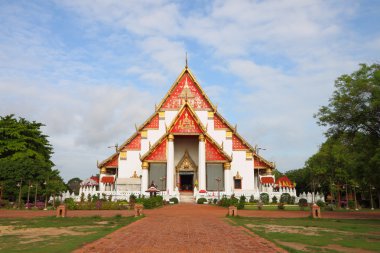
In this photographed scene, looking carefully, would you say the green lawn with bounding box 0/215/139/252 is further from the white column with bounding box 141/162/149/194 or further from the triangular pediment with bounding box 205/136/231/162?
the triangular pediment with bounding box 205/136/231/162

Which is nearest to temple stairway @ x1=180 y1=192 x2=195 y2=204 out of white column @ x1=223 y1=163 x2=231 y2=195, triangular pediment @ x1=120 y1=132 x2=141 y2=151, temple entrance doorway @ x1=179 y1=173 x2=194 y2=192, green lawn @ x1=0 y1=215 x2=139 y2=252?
temple entrance doorway @ x1=179 y1=173 x2=194 y2=192

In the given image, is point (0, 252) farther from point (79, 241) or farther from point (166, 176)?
point (166, 176)

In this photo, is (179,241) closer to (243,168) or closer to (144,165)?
(144,165)

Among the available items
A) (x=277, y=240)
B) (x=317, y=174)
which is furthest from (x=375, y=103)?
(x=317, y=174)

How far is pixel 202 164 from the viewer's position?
3644 cm

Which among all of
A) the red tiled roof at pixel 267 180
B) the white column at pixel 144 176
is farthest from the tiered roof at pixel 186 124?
the red tiled roof at pixel 267 180

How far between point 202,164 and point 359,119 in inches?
730

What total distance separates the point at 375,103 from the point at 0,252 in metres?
17.1

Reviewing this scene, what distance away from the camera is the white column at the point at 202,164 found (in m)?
36.2

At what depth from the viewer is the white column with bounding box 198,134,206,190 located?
119 feet

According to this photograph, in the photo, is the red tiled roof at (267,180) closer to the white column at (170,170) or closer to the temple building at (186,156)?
the temple building at (186,156)

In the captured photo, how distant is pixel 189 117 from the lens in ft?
123

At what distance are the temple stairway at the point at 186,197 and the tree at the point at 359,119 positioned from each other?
16.0 meters

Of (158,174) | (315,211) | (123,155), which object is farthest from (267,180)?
(315,211)
